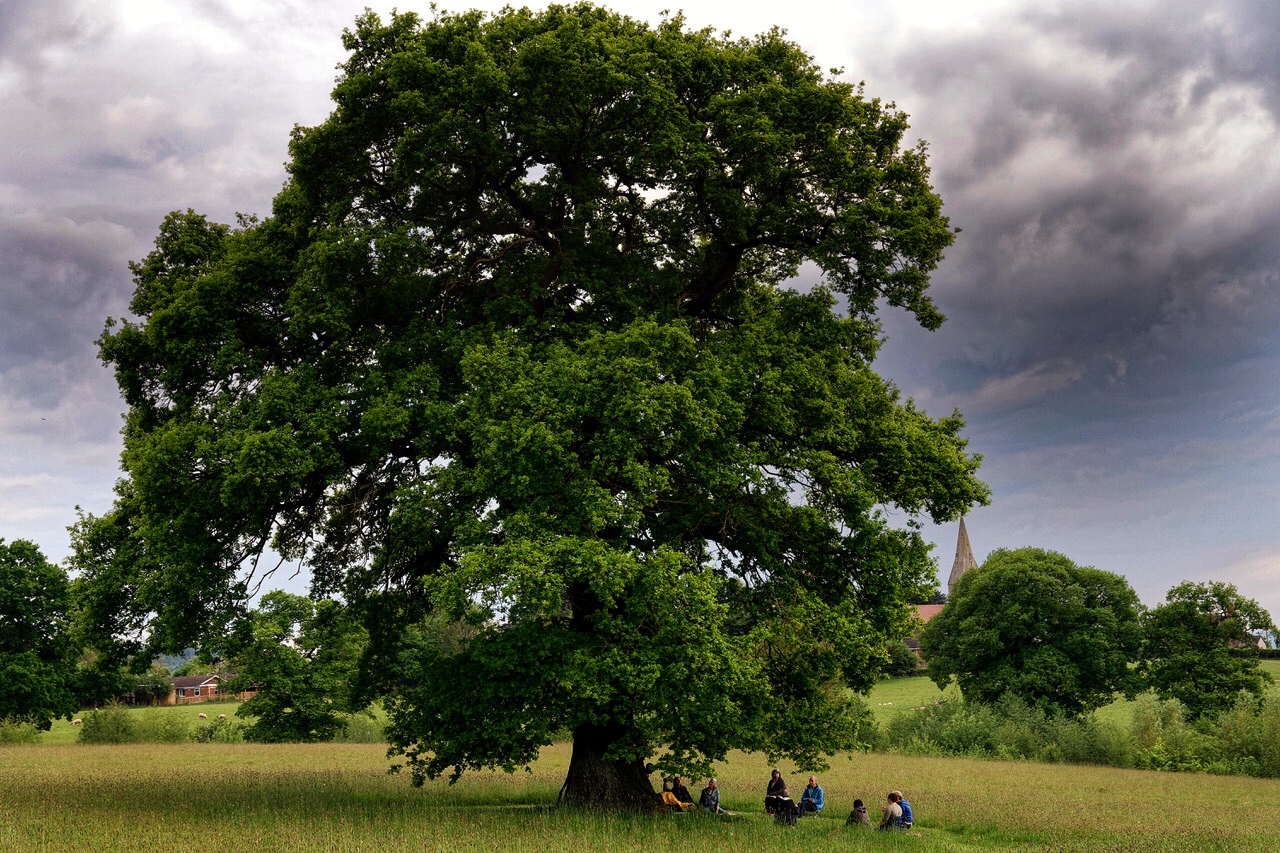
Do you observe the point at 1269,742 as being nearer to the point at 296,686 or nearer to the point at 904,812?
the point at 904,812

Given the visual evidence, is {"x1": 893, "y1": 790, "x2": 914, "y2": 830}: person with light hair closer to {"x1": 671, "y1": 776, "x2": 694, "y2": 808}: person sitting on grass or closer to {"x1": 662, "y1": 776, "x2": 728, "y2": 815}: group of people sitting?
{"x1": 662, "y1": 776, "x2": 728, "y2": 815}: group of people sitting

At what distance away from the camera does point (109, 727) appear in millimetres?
52406

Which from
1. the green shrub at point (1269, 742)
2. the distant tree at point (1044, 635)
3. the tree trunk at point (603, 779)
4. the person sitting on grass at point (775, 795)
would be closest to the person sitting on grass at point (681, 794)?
the tree trunk at point (603, 779)

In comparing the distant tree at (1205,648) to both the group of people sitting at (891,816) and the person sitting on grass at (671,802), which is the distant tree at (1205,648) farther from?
the person sitting on grass at (671,802)

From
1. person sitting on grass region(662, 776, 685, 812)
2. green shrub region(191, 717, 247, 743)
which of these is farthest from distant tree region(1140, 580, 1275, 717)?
green shrub region(191, 717, 247, 743)

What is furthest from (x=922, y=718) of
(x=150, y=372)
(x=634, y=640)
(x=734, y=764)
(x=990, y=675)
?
(x=150, y=372)

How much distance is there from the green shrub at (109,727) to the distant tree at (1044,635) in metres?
48.4

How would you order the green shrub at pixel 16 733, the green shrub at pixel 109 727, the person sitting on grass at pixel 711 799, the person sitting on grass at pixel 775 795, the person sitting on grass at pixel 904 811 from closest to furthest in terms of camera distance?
the person sitting on grass at pixel 904 811 < the person sitting on grass at pixel 775 795 < the person sitting on grass at pixel 711 799 < the green shrub at pixel 16 733 < the green shrub at pixel 109 727

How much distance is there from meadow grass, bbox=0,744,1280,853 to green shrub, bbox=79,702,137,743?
12671mm

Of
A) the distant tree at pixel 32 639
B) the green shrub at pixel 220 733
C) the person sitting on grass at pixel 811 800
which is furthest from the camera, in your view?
the green shrub at pixel 220 733

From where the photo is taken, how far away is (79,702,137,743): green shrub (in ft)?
170

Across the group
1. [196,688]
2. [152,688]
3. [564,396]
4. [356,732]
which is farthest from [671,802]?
[196,688]

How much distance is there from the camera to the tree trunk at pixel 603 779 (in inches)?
805

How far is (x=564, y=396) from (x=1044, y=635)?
47.5m
